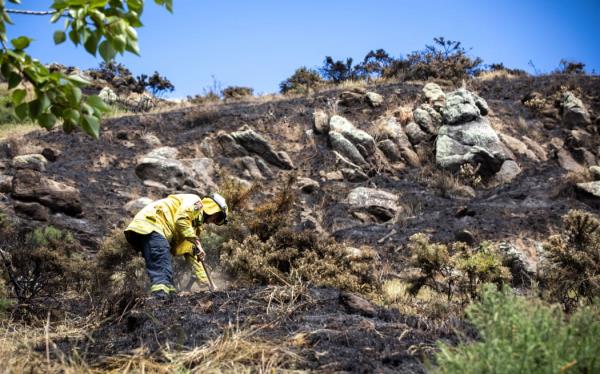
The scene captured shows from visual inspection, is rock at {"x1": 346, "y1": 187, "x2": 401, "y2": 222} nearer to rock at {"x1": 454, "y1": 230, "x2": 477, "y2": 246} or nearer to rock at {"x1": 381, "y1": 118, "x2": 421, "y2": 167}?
rock at {"x1": 454, "y1": 230, "x2": 477, "y2": 246}

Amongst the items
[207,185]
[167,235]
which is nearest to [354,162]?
[207,185]

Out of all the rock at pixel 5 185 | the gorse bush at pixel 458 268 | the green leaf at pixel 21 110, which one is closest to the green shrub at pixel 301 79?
the rock at pixel 5 185

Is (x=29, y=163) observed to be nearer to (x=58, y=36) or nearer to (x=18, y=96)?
(x=18, y=96)

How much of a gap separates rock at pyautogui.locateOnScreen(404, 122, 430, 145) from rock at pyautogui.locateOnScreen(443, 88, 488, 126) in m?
0.85

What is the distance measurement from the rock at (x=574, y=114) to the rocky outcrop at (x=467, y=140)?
3.28 meters

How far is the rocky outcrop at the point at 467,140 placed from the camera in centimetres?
1597

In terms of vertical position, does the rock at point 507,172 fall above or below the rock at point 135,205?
above

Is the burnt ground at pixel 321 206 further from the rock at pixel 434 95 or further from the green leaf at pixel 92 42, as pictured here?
the green leaf at pixel 92 42

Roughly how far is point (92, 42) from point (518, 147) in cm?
1730

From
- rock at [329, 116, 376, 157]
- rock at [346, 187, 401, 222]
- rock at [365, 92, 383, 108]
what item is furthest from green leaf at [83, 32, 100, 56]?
rock at [365, 92, 383, 108]

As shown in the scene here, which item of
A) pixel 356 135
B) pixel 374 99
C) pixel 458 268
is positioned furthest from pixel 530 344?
pixel 374 99

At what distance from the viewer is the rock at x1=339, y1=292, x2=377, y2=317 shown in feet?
13.4

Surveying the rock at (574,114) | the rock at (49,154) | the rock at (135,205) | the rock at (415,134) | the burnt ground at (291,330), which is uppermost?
the rock at (574,114)

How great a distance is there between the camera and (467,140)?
16797 millimetres
